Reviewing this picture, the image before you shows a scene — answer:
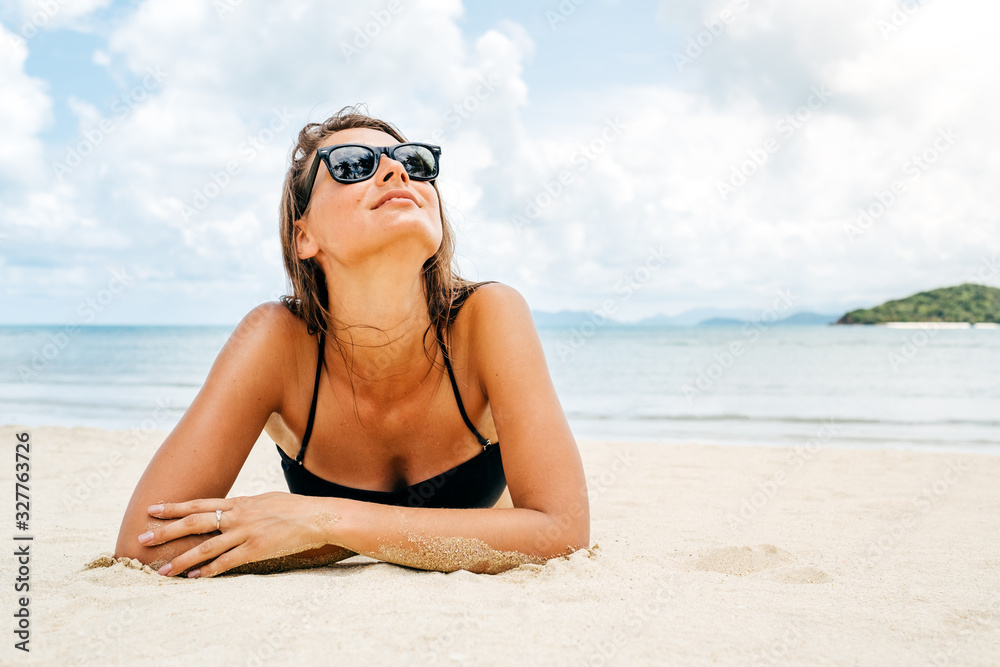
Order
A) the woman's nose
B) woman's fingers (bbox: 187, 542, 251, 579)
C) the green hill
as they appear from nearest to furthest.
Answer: woman's fingers (bbox: 187, 542, 251, 579), the woman's nose, the green hill

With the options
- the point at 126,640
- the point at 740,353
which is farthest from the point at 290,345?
the point at 740,353

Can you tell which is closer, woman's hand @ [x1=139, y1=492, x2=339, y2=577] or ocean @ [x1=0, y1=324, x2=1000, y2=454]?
woman's hand @ [x1=139, y1=492, x2=339, y2=577]

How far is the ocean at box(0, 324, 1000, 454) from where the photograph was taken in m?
10.1

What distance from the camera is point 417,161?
2.76m

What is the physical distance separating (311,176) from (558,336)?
154 ft

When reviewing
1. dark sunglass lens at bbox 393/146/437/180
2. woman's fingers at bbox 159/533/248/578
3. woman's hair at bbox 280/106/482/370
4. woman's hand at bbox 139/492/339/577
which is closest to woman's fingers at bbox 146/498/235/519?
woman's hand at bbox 139/492/339/577

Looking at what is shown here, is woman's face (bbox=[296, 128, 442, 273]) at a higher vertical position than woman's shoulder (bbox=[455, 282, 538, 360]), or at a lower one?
higher

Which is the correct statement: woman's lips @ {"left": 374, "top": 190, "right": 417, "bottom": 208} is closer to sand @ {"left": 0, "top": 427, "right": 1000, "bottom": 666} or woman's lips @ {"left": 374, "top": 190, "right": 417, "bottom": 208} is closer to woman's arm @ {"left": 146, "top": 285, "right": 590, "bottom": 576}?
woman's arm @ {"left": 146, "top": 285, "right": 590, "bottom": 576}

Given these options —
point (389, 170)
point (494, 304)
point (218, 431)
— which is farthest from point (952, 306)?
point (218, 431)

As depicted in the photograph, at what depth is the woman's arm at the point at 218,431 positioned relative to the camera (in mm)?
2414

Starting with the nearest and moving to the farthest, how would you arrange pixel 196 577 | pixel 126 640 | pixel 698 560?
pixel 126 640 → pixel 196 577 → pixel 698 560

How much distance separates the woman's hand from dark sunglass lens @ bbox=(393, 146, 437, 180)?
131 cm

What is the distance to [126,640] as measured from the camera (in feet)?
5.70

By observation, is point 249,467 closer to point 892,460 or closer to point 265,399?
point 265,399
